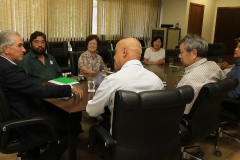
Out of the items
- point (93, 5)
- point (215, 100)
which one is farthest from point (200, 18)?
point (215, 100)

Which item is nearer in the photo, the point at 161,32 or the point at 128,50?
the point at 128,50

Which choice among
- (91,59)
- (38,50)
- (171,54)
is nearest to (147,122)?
(38,50)

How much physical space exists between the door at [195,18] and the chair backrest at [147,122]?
643 cm

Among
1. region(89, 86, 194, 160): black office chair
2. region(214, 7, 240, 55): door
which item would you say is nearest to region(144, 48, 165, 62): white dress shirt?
region(89, 86, 194, 160): black office chair

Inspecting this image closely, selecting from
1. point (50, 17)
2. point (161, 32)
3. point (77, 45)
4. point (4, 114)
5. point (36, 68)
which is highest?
point (50, 17)

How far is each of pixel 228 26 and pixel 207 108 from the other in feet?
23.0

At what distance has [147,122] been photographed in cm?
135

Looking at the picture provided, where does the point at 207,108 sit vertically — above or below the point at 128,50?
below

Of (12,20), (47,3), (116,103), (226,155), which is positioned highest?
(47,3)

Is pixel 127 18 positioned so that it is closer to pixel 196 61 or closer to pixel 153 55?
pixel 153 55

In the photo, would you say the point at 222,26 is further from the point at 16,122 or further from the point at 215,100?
the point at 16,122

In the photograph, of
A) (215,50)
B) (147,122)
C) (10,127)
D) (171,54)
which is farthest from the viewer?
(215,50)

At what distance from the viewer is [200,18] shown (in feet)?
25.1

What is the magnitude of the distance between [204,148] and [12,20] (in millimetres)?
4291
